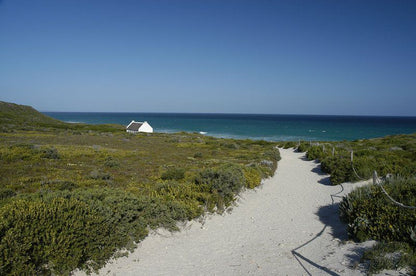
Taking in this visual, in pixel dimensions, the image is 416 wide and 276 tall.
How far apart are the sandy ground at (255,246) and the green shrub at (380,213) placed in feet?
1.25

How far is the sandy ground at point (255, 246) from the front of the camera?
5.63 metres

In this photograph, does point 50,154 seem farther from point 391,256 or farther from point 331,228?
point 391,256

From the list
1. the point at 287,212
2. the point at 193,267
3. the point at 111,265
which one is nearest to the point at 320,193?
the point at 287,212

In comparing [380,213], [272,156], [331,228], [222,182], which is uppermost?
[380,213]

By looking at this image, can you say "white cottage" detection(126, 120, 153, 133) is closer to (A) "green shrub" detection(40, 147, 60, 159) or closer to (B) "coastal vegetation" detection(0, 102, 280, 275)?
(A) "green shrub" detection(40, 147, 60, 159)

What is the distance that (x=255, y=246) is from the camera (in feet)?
22.9

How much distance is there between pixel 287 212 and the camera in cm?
Answer: 1002

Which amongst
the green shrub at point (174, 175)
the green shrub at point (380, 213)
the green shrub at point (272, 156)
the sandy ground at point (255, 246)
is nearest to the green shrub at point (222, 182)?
the sandy ground at point (255, 246)

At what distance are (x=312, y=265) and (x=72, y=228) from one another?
17.8 feet

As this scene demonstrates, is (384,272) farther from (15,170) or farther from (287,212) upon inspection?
(15,170)

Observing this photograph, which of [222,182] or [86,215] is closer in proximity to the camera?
[86,215]

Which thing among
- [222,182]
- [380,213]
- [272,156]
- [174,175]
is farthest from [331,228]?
[272,156]

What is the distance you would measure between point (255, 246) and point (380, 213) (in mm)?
3555

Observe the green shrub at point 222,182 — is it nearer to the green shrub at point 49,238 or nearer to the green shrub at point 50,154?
the green shrub at point 49,238
